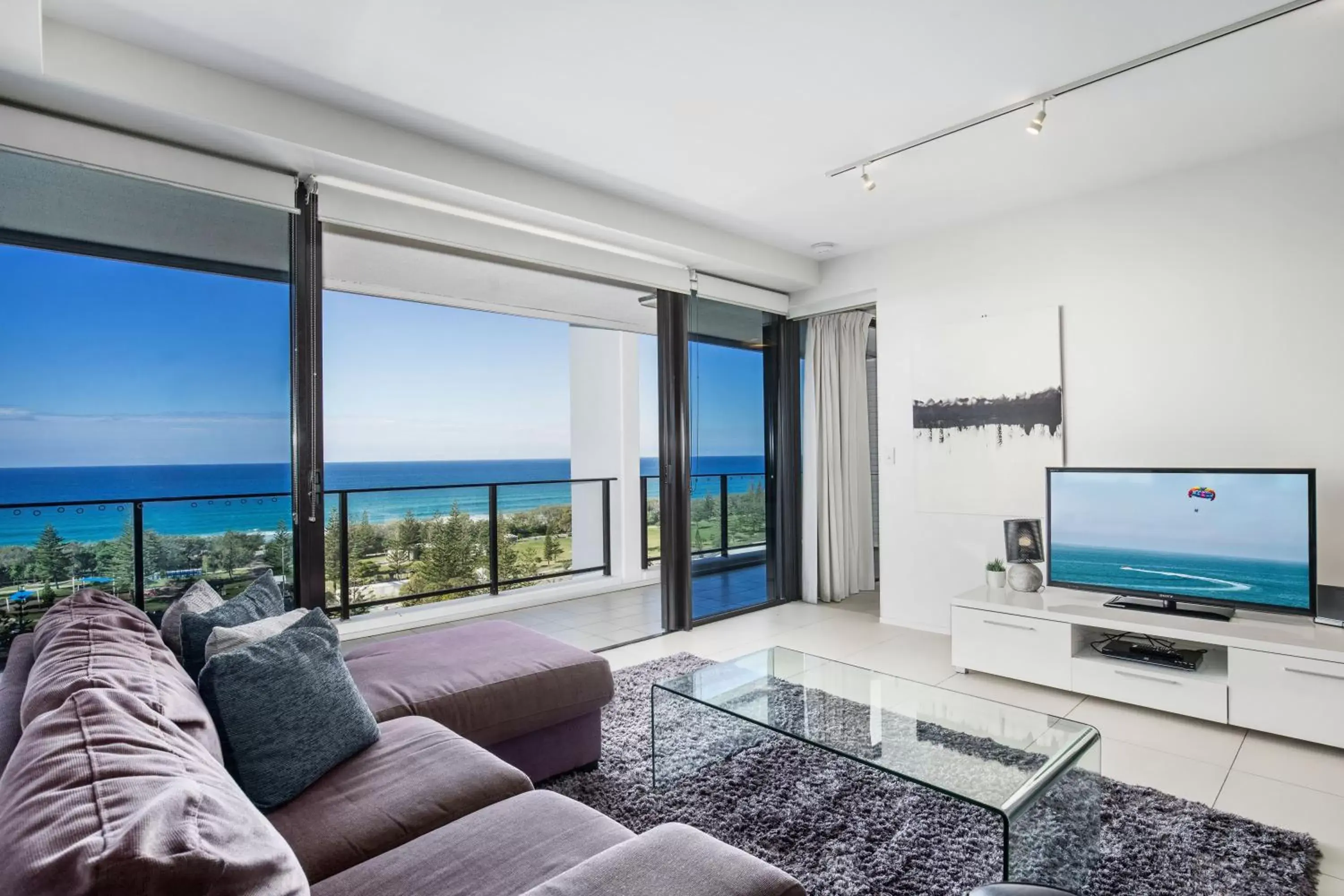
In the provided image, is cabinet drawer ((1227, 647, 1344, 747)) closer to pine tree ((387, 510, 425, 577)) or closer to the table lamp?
the table lamp

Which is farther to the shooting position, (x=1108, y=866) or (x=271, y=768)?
(x=1108, y=866)

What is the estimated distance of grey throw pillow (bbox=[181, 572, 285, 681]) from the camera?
1.86 metres

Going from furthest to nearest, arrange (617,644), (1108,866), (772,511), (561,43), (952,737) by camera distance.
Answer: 1. (772,511)
2. (617,644)
3. (561,43)
4. (952,737)
5. (1108,866)

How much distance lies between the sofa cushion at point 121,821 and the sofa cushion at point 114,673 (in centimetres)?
15

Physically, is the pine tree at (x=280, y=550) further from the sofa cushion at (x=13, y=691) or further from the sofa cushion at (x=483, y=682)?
the sofa cushion at (x=13, y=691)

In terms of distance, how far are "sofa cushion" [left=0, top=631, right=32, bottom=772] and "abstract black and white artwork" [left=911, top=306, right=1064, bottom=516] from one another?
4.34m

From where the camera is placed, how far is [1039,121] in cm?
285

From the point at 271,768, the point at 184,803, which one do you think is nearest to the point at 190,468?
the point at 271,768

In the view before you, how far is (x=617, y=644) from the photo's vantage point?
14.4 ft

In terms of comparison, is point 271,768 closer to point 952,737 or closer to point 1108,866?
point 952,737

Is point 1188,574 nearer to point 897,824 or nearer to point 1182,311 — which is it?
point 1182,311

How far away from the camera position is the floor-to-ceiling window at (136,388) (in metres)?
2.55

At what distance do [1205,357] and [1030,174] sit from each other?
1277 mm

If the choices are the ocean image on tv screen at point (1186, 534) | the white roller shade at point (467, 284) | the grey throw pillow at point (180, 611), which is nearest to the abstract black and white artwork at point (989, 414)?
the ocean image on tv screen at point (1186, 534)
